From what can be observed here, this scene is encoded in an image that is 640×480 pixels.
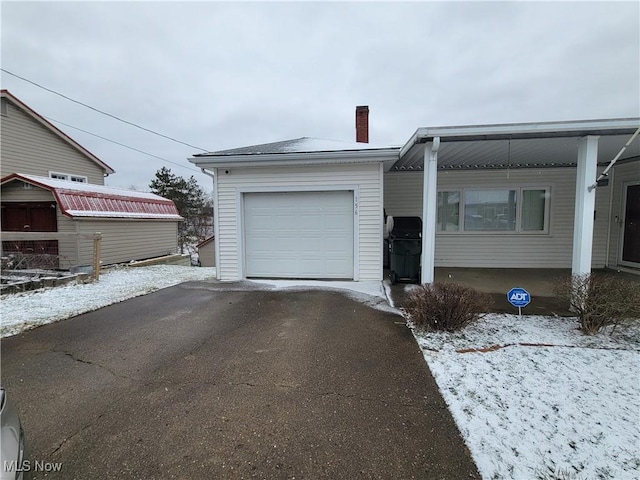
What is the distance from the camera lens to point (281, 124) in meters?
20.4

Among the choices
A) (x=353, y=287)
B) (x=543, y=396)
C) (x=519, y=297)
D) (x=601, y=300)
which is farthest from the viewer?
(x=353, y=287)

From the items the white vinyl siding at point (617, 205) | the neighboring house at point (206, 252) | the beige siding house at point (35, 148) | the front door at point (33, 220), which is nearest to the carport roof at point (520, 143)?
the white vinyl siding at point (617, 205)

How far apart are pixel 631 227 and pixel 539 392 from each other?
7.52 m

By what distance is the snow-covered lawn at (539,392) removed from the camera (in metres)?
1.83

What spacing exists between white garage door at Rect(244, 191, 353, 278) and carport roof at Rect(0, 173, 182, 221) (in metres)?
6.10

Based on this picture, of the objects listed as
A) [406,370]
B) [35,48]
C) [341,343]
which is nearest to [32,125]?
[35,48]

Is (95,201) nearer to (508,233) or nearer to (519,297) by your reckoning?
(519,297)

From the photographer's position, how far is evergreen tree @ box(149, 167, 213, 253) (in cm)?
2461

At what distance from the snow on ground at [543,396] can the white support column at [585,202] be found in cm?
106

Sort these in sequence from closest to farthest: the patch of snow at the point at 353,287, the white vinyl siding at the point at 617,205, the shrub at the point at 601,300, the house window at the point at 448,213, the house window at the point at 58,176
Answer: the shrub at the point at 601,300 → the patch of snow at the point at 353,287 → the white vinyl siding at the point at 617,205 → the house window at the point at 448,213 → the house window at the point at 58,176

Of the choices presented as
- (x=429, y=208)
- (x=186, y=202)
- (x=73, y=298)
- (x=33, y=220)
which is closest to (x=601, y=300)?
(x=429, y=208)

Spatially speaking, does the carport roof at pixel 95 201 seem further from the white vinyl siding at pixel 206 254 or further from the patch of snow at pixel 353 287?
the patch of snow at pixel 353 287

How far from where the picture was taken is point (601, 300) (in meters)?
3.56

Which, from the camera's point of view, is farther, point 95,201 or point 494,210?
point 95,201
